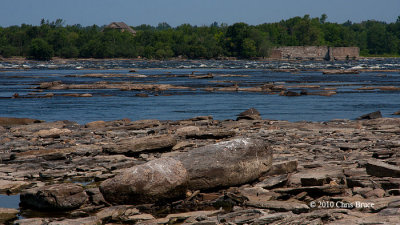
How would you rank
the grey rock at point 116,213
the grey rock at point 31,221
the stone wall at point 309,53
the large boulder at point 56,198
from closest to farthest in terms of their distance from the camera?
the grey rock at point 31,221, the grey rock at point 116,213, the large boulder at point 56,198, the stone wall at point 309,53

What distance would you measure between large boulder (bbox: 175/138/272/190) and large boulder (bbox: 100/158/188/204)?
0.52 metres

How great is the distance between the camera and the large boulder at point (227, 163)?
9.97m

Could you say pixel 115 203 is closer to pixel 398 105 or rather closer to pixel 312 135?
pixel 312 135

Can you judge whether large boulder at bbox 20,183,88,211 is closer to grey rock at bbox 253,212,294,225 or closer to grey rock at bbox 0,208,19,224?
grey rock at bbox 0,208,19,224

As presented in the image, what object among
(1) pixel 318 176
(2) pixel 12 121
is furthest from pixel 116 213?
(2) pixel 12 121

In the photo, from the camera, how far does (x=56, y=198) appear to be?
9172 mm

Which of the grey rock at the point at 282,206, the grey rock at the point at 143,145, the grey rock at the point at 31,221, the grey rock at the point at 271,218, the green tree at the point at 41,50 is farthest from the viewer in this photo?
the green tree at the point at 41,50

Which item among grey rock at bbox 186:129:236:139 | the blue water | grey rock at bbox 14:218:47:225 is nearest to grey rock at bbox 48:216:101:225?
grey rock at bbox 14:218:47:225

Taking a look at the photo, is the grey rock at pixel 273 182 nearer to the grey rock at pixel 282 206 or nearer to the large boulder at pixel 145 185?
the grey rock at pixel 282 206

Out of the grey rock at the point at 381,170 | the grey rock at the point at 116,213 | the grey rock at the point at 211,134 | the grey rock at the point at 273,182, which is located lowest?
the grey rock at the point at 211,134

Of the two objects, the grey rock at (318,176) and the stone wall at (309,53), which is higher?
the grey rock at (318,176)

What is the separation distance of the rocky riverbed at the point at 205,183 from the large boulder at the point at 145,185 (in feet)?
0.05

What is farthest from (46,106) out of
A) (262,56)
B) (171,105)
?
(262,56)

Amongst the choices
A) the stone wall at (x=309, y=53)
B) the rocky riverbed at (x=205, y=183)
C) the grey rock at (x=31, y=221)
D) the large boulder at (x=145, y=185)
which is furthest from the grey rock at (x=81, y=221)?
the stone wall at (x=309, y=53)
